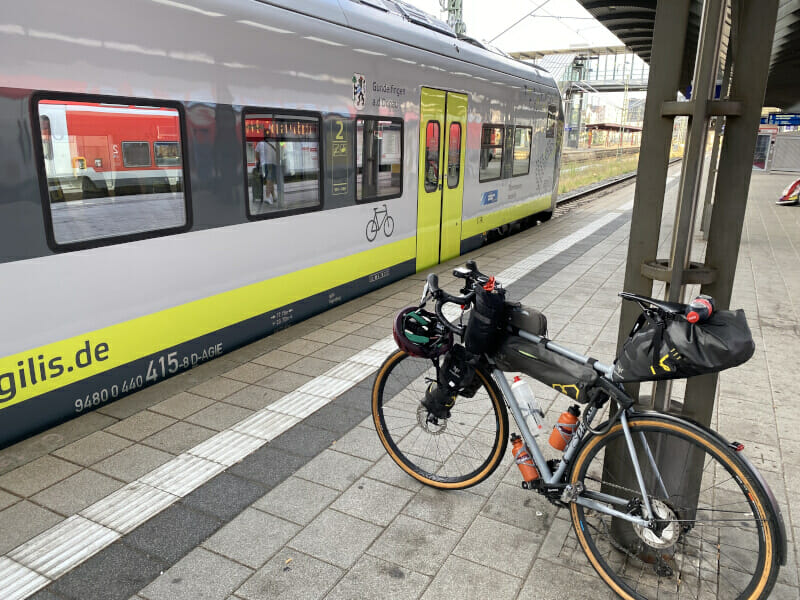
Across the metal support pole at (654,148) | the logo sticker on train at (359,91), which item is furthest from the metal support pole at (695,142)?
the logo sticker on train at (359,91)

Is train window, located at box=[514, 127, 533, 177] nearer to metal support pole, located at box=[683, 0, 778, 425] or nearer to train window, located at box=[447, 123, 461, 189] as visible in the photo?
train window, located at box=[447, 123, 461, 189]

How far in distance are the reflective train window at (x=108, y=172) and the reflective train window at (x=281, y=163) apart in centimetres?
76

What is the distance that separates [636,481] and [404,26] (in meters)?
6.04

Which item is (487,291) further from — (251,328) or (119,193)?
(251,328)

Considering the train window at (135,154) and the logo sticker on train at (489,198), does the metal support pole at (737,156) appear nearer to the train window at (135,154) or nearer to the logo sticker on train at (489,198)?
the train window at (135,154)

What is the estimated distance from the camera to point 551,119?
12.6 m

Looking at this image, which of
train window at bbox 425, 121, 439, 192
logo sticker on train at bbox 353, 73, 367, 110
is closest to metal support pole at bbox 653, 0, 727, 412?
logo sticker on train at bbox 353, 73, 367, 110

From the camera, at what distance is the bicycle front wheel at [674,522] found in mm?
2252

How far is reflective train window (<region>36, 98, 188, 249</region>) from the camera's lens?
3.67m

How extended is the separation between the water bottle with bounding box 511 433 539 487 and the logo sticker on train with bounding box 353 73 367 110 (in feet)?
14.4

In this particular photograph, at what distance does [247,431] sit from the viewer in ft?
13.2

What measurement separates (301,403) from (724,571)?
2.78 m

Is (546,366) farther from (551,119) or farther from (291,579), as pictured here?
(551,119)

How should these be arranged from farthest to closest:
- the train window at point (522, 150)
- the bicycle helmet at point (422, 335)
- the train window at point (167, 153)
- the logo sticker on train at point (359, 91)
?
the train window at point (522, 150) → the logo sticker on train at point (359, 91) → the train window at point (167, 153) → the bicycle helmet at point (422, 335)
